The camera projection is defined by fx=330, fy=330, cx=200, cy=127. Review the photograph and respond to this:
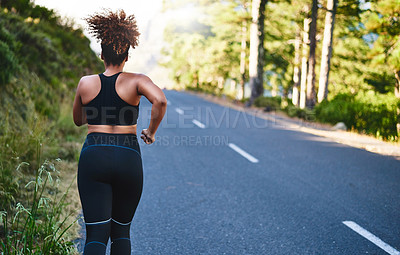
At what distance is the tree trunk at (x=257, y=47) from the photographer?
72.7ft

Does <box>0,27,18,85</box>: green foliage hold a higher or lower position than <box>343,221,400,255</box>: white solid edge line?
higher

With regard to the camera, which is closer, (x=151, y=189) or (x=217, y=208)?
(x=217, y=208)

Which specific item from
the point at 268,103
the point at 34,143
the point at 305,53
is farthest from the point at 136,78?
the point at 305,53

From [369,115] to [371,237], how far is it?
9735 millimetres

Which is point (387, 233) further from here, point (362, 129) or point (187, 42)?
point (187, 42)

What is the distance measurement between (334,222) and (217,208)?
1.61 m

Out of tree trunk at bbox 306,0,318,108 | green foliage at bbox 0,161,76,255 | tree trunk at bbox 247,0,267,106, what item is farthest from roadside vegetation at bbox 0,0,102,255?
tree trunk at bbox 247,0,267,106

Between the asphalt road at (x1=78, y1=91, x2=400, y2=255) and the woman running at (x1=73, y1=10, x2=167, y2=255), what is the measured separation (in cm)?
139

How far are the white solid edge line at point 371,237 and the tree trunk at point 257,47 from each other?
18.6 meters

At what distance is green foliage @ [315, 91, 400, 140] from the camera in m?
11.7

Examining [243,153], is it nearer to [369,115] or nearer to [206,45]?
[369,115]

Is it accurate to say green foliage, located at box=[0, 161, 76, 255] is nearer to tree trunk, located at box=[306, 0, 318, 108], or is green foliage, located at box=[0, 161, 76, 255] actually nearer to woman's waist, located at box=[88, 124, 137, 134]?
woman's waist, located at box=[88, 124, 137, 134]

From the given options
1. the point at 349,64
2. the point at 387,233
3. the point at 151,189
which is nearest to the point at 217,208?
the point at 151,189

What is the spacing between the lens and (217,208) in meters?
4.89
